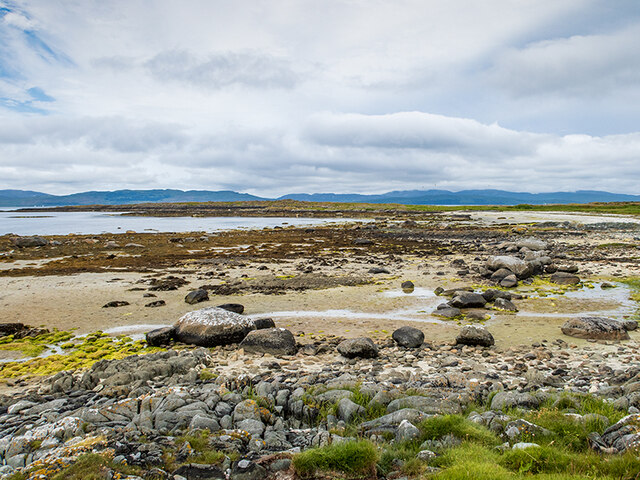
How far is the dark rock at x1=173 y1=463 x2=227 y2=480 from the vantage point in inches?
223

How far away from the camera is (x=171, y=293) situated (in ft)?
70.1

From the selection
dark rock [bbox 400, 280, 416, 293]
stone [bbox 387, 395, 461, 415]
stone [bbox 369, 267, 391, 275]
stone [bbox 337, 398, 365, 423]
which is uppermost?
stone [bbox 387, 395, 461, 415]

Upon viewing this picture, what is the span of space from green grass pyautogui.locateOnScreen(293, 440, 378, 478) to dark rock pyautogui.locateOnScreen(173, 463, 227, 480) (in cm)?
115

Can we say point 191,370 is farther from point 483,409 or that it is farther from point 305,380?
point 483,409

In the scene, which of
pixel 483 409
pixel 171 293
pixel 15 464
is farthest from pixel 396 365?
pixel 171 293

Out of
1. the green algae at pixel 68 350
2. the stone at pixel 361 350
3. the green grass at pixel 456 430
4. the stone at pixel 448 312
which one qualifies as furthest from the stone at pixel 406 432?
the stone at pixel 448 312

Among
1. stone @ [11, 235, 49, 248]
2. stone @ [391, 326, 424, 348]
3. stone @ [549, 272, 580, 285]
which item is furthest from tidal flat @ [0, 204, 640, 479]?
stone @ [11, 235, 49, 248]

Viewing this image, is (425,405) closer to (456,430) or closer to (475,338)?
(456,430)

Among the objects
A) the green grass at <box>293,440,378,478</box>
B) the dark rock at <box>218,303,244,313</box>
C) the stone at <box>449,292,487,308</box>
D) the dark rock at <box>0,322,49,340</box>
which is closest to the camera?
the green grass at <box>293,440,378,478</box>

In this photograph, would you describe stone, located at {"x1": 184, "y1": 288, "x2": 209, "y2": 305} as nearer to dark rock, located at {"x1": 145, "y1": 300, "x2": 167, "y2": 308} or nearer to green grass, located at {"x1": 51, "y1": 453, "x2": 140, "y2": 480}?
dark rock, located at {"x1": 145, "y1": 300, "x2": 167, "y2": 308}

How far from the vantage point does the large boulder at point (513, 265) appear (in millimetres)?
23531

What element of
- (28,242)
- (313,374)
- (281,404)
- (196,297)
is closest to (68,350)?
(196,297)

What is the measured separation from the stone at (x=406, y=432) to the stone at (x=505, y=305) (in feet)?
42.0

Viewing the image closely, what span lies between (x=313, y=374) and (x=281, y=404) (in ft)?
7.37
